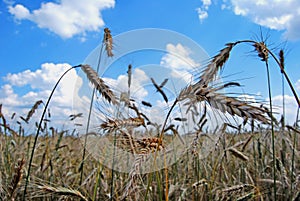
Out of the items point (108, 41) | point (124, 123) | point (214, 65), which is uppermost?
point (108, 41)

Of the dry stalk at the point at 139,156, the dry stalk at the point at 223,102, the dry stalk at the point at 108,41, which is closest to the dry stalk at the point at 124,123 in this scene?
the dry stalk at the point at 139,156

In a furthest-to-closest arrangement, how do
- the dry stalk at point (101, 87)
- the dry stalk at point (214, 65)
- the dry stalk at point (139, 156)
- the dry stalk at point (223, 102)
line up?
the dry stalk at point (101, 87), the dry stalk at point (214, 65), the dry stalk at point (139, 156), the dry stalk at point (223, 102)

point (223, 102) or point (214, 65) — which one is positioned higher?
point (214, 65)

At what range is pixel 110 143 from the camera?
6.76 ft

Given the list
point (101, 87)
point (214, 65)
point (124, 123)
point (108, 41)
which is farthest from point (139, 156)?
point (108, 41)

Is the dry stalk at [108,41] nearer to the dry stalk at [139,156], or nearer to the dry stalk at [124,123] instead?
the dry stalk at [124,123]

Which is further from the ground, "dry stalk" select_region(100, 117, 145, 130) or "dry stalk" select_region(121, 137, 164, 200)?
"dry stalk" select_region(100, 117, 145, 130)

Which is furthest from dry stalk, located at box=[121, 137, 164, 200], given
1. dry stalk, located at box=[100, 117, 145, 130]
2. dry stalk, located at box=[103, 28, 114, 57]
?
dry stalk, located at box=[103, 28, 114, 57]

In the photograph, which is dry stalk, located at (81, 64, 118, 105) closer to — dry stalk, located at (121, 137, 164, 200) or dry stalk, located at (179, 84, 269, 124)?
dry stalk, located at (121, 137, 164, 200)

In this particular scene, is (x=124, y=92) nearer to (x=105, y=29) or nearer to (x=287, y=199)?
(x=105, y=29)

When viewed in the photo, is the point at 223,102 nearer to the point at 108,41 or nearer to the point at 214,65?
the point at 214,65

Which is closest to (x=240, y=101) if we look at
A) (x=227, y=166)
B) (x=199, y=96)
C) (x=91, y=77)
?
(x=199, y=96)

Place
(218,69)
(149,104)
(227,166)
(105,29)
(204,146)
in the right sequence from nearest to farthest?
(218,69)
(105,29)
(149,104)
(204,146)
(227,166)

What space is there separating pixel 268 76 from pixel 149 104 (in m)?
0.90
